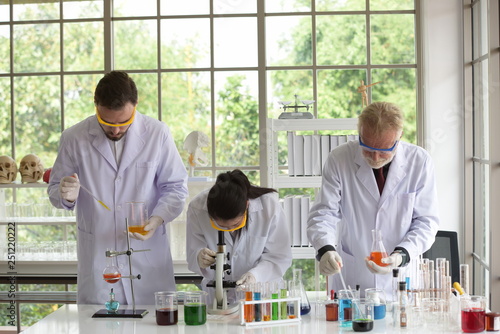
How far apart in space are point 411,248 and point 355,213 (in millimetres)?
334

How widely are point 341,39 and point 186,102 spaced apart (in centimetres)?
184

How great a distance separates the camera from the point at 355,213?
3154 millimetres

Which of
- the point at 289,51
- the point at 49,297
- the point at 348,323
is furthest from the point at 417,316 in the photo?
the point at 289,51

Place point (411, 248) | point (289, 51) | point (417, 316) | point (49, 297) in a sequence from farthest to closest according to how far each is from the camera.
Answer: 1. point (289, 51)
2. point (49, 297)
3. point (411, 248)
4. point (417, 316)

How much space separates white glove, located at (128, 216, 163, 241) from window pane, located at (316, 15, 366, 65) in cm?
471

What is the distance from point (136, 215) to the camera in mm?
2949

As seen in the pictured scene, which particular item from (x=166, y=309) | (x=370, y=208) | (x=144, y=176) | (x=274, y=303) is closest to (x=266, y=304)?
(x=274, y=303)

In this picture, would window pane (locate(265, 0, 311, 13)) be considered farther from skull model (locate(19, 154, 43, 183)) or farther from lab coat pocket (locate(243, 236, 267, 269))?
lab coat pocket (locate(243, 236, 267, 269))

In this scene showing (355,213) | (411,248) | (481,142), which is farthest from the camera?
(481,142)

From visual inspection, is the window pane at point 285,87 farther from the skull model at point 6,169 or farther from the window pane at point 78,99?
the skull model at point 6,169

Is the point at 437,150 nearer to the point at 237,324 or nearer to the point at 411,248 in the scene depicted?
Result: the point at 411,248

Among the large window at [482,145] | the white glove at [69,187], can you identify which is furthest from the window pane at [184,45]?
the white glove at [69,187]

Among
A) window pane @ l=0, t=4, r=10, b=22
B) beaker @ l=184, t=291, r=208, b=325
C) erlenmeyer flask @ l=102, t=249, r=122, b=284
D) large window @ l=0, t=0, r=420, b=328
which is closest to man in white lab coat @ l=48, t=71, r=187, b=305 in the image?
erlenmeyer flask @ l=102, t=249, r=122, b=284

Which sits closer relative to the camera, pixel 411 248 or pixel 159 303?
pixel 159 303
